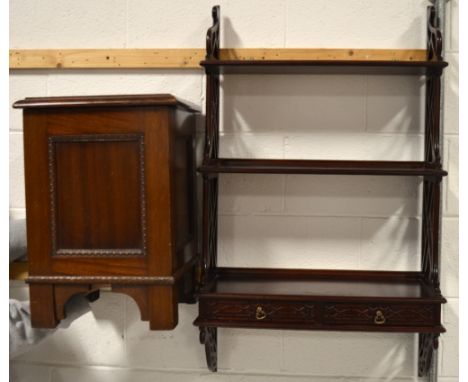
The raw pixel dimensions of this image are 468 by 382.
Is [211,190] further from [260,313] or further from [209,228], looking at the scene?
[260,313]

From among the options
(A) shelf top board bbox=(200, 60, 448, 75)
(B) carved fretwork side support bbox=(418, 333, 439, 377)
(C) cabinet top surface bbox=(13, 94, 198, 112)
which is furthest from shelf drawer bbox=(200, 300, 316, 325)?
(A) shelf top board bbox=(200, 60, 448, 75)

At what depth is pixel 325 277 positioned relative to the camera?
70.4 inches

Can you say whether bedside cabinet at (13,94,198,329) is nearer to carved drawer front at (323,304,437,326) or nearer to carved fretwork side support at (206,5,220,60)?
carved fretwork side support at (206,5,220,60)

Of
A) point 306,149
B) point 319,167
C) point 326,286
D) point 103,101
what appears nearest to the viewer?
point 103,101

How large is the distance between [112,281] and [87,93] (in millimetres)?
771

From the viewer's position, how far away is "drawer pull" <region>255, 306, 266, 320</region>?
1.57 metres

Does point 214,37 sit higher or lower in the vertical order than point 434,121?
higher

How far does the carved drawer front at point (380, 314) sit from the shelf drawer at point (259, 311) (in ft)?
0.22

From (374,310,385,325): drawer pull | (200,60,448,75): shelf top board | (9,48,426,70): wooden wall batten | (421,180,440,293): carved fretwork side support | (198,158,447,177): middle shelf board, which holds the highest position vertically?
(9,48,426,70): wooden wall batten

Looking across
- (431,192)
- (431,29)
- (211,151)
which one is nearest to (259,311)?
(211,151)

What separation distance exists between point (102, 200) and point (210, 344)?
0.67 metres

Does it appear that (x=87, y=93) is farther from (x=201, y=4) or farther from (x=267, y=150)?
(x=267, y=150)

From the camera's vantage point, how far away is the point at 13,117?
1.92 meters

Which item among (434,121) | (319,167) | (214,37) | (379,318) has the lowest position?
(379,318)
